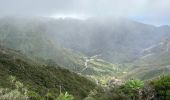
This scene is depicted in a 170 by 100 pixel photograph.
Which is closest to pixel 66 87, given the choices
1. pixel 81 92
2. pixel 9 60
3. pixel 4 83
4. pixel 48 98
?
pixel 81 92

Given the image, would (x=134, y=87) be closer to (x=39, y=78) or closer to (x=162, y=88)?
(x=162, y=88)

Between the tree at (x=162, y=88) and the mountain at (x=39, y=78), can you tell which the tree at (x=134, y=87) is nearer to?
the tree at (x=162, y=88)

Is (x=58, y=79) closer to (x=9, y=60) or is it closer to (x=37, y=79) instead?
(x=37, y=79)

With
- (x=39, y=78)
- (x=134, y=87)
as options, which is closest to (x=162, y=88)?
(x=134, y=87)

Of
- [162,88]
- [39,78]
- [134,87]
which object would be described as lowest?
[162,88]

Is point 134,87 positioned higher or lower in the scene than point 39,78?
lower

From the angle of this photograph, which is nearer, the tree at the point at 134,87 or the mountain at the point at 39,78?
the tree at the point at 134,87

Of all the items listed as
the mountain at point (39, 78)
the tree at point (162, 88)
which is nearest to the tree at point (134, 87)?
the tree at point (162, 88)

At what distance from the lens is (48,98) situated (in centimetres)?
11581

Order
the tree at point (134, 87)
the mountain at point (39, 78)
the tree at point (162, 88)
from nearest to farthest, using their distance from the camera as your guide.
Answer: the tree at point (162, 88) < the tree at point (134, 87) < the mountain at point (39, 78)

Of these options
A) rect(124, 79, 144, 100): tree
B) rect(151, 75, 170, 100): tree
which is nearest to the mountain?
rect(124, 79, 144, 100): tree

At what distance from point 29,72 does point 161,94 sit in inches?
4675

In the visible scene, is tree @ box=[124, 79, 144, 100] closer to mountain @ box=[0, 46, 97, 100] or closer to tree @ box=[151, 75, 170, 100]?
tree @ box=[151, 75, 170, 100]

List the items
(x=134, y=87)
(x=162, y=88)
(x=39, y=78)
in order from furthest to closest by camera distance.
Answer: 1. (x=39, y=78)
2. (x=162, y=88)
3. (x=134, y=87)
